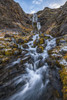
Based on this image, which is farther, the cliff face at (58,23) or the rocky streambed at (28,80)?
the cliff face at (58,23)

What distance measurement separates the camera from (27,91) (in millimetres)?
5492

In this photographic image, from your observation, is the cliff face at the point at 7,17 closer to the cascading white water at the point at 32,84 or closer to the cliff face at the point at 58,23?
the cliff face at the point at 58,23

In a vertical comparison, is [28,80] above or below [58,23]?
below

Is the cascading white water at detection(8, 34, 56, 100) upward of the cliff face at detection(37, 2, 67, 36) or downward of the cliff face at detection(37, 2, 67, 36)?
downward

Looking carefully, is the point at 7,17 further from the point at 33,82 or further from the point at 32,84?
the point at 32,84

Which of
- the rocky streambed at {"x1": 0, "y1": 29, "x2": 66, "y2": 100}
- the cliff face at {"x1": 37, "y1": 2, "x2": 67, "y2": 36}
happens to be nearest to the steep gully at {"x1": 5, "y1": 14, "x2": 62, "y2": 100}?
the rocky streambed at {"x1": 0, "y1": 29, "x2": 66, "y2": 100}

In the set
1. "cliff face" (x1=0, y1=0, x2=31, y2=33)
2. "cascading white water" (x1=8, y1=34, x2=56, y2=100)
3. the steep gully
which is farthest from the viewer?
"cliff face" (x1=0, y1=0, x2=31, y2=33)

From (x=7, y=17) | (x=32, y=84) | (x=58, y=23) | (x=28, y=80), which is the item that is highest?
(x=7, y=17)

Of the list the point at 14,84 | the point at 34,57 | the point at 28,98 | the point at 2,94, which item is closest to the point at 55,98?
the point at 28,98

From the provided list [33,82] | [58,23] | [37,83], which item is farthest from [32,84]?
[58,23]

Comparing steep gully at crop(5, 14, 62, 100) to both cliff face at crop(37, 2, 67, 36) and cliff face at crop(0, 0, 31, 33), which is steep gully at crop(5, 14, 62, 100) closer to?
cliff face at crop(37, 2, 67, 36)

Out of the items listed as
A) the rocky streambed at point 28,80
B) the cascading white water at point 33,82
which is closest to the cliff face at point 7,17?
the rocky streambed at point 28,80

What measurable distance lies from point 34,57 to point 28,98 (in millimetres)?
5128

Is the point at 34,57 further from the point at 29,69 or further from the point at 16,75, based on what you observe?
the point at 16,75
